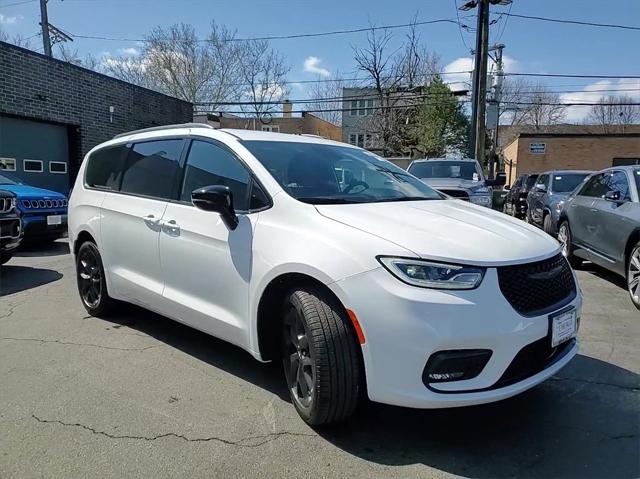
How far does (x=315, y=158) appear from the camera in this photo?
3.81m

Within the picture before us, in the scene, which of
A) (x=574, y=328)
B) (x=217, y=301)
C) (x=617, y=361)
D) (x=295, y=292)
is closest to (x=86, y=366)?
(x=217, y=301)

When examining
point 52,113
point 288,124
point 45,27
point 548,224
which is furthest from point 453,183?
point 288,124

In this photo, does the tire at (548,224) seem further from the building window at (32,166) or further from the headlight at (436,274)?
the building window at (32,166)

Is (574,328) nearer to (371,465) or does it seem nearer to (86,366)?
(371,465)

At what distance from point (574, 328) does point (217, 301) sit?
2.20 metres

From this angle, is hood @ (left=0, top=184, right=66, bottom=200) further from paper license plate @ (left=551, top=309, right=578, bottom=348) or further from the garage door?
paper license plate @ (left=551, top=309, right=578, bottom=348)

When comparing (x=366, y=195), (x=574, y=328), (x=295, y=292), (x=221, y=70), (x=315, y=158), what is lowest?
(x=574, y=328)

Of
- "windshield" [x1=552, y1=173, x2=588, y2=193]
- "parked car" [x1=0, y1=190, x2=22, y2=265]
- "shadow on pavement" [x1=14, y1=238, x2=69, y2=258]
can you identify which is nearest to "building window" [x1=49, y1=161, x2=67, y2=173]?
"shadow on pavement" [x1=14, y1=238, x2=69, y2=258]

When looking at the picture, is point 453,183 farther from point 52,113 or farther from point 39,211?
point 52,113

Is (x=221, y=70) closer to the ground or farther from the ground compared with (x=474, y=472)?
farther from the ground

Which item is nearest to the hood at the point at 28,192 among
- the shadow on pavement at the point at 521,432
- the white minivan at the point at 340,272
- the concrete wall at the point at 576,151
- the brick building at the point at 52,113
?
the brick building at the point at 52,113

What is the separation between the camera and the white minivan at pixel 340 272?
2.49 metres

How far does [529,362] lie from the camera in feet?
8.86

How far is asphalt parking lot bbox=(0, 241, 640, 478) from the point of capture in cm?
258
